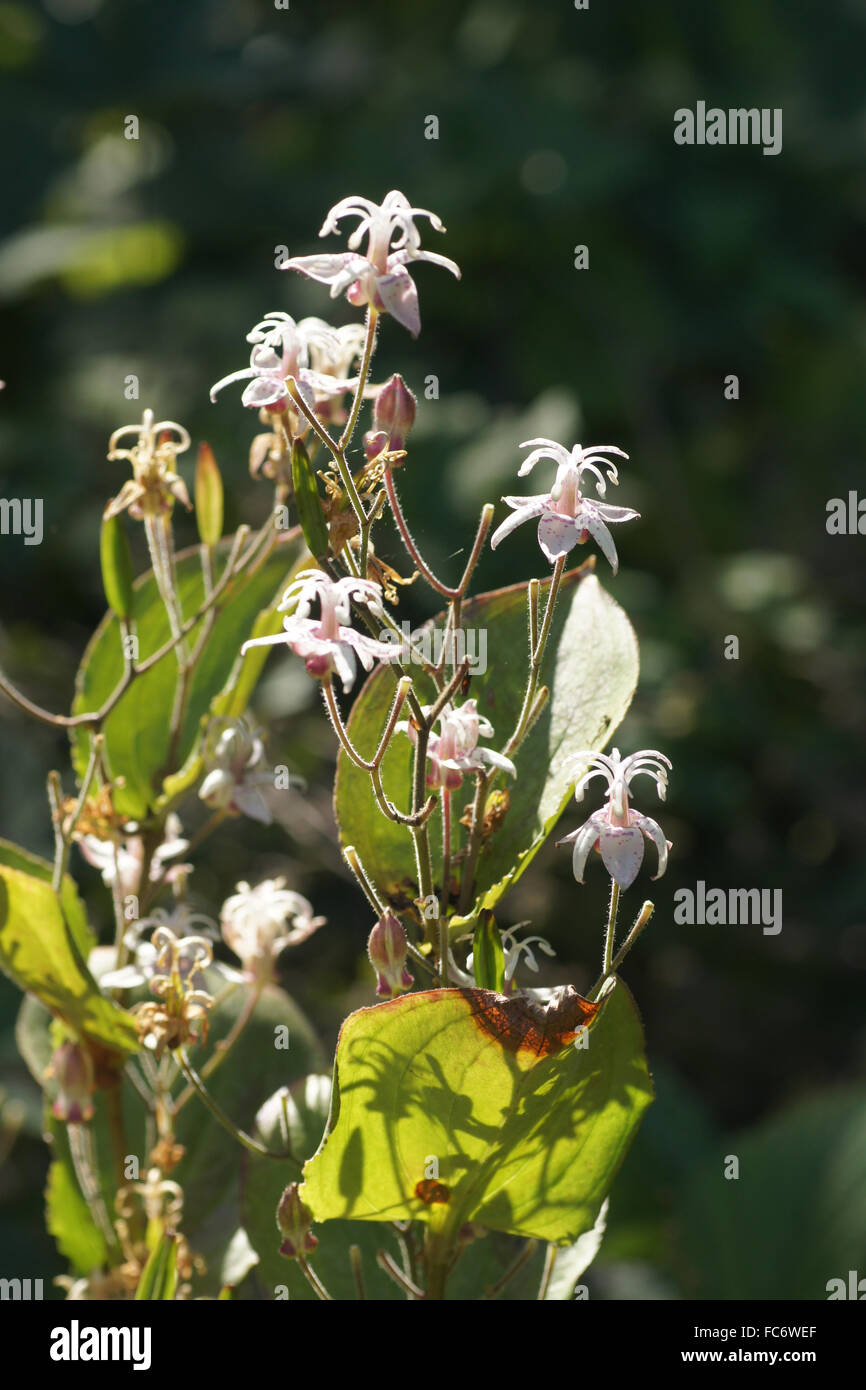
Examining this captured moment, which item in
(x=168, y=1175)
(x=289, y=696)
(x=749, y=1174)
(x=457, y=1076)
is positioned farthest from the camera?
(x=289, y=696)

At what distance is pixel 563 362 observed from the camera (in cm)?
216

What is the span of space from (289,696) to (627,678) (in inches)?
48.4

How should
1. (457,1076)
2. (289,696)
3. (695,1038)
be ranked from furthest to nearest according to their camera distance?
1. (695,1038)
2. (289,696)
3. (457,1076)

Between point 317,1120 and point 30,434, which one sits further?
point 30,434

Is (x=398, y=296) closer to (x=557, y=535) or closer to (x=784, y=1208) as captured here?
(x=557, y=535)

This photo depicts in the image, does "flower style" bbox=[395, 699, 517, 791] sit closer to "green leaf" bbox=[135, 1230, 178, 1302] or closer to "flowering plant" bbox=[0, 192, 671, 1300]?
"flowering plant" bbox=[0, 192, 671, 1300]

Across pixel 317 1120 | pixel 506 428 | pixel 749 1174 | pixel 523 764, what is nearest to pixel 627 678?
pixel 523 764

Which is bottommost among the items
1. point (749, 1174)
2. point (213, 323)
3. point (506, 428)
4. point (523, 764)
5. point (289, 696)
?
point (749, 1174)

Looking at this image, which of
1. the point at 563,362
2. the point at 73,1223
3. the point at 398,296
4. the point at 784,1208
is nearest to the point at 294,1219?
the point at 73,1223

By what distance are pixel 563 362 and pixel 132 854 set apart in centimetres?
176

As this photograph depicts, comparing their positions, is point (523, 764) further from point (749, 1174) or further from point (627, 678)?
point (749, 1174)

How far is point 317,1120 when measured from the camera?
19.0 inches

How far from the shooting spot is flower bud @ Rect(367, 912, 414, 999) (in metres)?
0.39
